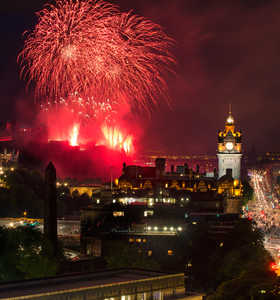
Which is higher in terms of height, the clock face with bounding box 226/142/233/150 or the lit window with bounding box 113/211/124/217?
the clock face with bounding box 226/142/233/150

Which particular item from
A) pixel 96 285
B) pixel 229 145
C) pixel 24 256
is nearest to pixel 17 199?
pixel 24 256

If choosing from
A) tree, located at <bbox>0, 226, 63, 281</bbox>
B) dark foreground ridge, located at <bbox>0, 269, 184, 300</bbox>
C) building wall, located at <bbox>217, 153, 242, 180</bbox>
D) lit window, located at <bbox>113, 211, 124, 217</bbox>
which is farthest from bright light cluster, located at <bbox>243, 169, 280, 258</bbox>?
dark foreground ridge, located at <bbox>0, 269, 184, 300</bbox>

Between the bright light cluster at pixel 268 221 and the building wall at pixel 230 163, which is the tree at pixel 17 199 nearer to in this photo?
the bright light cluster at pixel 268 221

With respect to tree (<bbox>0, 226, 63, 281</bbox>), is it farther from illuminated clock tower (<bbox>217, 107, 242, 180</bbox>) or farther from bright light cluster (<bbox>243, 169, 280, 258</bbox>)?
illuminated clock tower (<bbox>217, 107, 242, 180</bbox>)

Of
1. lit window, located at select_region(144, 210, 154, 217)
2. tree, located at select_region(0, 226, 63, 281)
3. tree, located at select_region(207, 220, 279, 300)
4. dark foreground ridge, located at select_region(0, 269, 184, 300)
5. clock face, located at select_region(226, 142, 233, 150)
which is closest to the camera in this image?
dark foreground ridge, located at select_region(0, 269, 184, 300)

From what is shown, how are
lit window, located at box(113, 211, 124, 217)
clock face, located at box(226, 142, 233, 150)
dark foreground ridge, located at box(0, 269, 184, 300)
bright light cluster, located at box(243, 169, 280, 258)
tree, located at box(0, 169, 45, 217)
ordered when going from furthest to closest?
1. clock face, located at box(226, 142, 233, 150)
2. tree, located at box(0, 169, 45, 217)
3. lit window, located at box(113, 211, 124, 217)
4. bright light cluster, located at box(243, 169, 280, 258)
5. dark foreground ridge, located at box(0, 269, 184, 300)

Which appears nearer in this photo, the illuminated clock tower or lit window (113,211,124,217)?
lit window (113,211,124,217)

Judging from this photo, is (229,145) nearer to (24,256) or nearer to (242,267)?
(242,267)

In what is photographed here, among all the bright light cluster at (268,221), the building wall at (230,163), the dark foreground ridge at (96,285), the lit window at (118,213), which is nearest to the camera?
the dark foreground ridge at (96,285)

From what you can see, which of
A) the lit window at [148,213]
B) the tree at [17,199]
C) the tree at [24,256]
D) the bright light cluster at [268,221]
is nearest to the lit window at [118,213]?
the lit window at [148,213]
